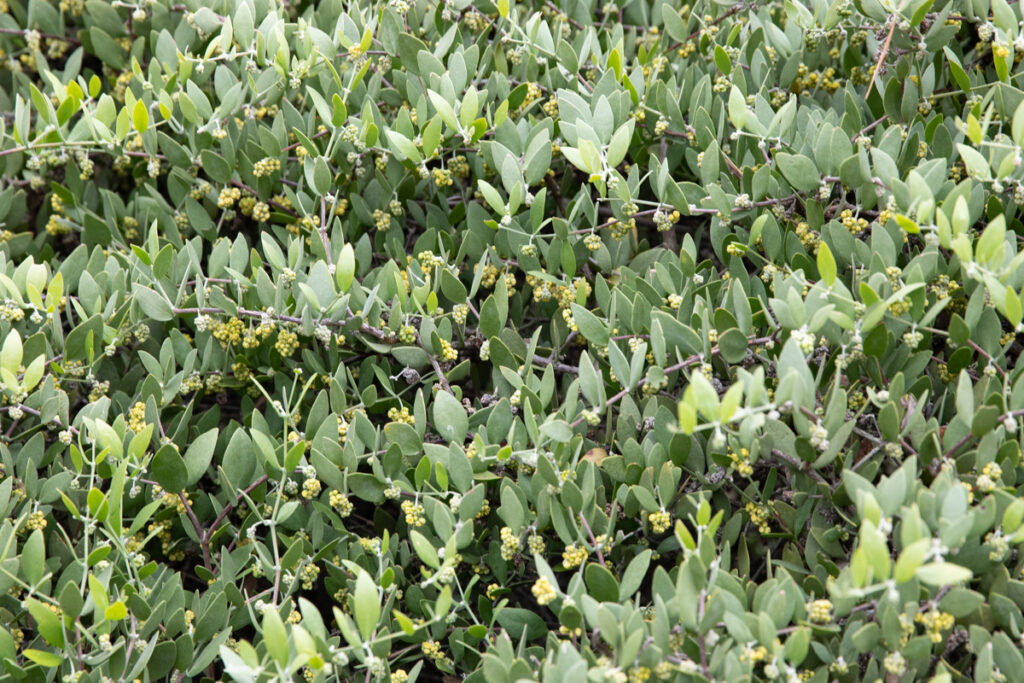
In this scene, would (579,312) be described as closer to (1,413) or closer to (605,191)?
(605,191)

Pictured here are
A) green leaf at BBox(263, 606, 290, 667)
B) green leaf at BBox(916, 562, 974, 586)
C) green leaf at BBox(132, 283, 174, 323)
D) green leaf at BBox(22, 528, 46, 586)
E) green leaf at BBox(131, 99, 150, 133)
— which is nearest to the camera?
green leaf at BBox(916, 562, 974, 586)

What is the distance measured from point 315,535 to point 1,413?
0.73m

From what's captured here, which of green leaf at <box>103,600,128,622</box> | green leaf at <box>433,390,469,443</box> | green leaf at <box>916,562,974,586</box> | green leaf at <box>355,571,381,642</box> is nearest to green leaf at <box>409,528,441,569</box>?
green leaf at <box>355,571,381,642</box>

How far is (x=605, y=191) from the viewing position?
1664 millimetres

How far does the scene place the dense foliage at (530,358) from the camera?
1.31 meters

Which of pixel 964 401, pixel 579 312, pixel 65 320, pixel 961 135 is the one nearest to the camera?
pixel 964 401

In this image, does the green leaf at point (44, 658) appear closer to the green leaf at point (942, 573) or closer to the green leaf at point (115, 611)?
the green leaf at point (115, 611)

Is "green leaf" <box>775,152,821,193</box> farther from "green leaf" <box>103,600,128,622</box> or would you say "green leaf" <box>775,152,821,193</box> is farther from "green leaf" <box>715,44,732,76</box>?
"green leaf" <box>103,600,128,622</box>

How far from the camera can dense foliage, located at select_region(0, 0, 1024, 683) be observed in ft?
4.29

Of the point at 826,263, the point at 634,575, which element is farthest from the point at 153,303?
the point at 826,263

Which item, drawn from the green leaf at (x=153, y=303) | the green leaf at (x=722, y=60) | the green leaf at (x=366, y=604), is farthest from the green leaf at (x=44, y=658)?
the green leaf at (x=722, y=60)

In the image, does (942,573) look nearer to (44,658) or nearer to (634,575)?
(634,575)

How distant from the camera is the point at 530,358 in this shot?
1.62 metres

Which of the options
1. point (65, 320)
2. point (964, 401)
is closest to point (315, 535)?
point (65, 320)
